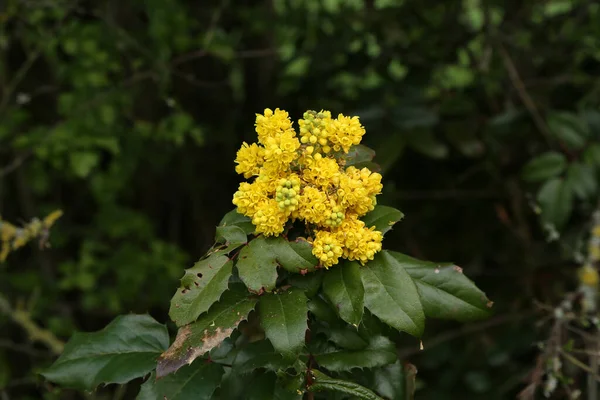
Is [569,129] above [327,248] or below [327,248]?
above

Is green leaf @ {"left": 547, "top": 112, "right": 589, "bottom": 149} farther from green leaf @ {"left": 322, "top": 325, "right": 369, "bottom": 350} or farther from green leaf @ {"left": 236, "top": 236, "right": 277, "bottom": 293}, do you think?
green leaf @ {"left": 236, "top": 236, "right": 277, "bottom": 293}

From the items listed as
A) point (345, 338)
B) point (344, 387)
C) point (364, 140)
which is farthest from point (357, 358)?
point (364, 140)

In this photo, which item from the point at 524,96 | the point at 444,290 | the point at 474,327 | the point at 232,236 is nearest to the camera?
the point at 232,236

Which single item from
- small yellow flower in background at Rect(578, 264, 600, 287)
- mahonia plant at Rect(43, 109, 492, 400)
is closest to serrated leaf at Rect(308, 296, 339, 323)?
mahonia plant at Rect(43, 109, 492, 400)

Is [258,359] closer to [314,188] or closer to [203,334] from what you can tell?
[203,334]

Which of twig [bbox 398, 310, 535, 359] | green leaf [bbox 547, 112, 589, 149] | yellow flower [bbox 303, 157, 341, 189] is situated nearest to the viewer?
yellow flower [bbox 303, 157, 341, 189]

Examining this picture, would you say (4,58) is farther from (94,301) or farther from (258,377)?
(258,377)

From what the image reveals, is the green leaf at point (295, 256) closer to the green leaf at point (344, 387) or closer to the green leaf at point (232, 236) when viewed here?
the green leaf at point (232, 236)
